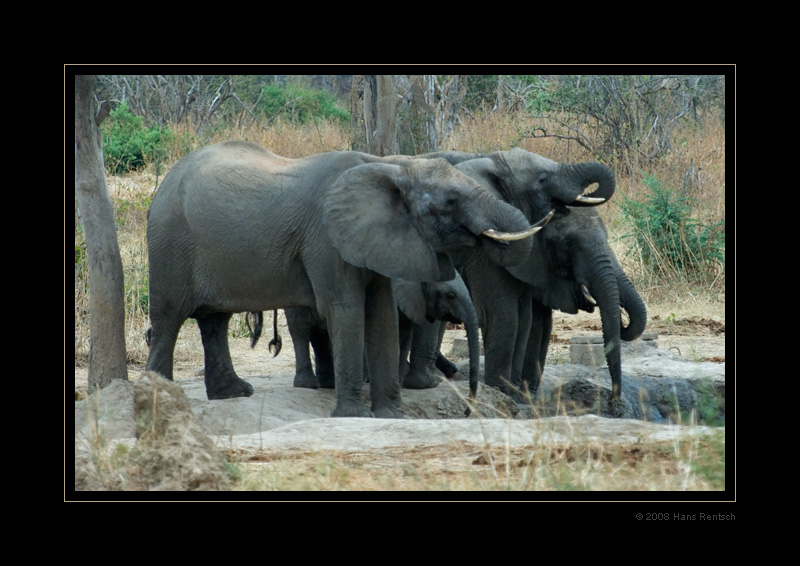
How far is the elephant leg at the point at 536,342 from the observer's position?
413 inches

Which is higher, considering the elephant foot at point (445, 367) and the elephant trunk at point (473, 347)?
the elephant trunk at point (473, 347)

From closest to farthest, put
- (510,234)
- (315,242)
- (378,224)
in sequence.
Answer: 1. (510,234)
2. (378,224)
3. (315,242)

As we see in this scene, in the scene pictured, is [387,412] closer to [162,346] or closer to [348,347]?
[348,347]

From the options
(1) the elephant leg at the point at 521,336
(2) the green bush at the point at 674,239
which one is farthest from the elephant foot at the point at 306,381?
(2) the green bush at the point at 674,239

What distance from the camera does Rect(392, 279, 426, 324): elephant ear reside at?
9547mm

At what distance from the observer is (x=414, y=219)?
8.40 metres

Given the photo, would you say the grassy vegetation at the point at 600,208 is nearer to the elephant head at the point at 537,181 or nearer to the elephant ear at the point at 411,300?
the elephant ear at the point at 411,300

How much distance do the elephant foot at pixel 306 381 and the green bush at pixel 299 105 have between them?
54.9 ft

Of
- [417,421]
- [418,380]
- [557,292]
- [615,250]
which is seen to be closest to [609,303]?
[557,292]

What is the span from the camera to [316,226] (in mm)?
8680

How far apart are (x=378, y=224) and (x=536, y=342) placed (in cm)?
273

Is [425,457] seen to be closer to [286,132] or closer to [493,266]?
[493,266]

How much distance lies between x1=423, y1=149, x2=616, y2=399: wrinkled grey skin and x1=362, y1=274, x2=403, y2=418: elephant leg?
1.06 m

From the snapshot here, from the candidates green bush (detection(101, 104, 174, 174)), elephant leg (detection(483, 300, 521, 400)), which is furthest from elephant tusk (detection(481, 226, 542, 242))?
green bush (detection(101, 104, 174, 174))
